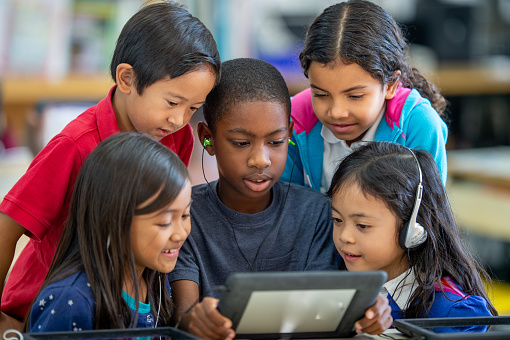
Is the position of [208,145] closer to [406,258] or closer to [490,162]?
[406,258]

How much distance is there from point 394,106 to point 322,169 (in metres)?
0.24

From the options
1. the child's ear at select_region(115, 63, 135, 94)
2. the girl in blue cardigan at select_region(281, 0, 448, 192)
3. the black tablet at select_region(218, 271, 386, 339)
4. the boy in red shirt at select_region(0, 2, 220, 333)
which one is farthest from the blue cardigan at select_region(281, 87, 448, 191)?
the black tablet at select_region(218, 271, 386, 339)

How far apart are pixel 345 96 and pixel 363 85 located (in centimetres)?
5

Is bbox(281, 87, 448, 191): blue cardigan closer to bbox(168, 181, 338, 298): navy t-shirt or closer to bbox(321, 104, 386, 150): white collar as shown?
bbox(321, 104, 386, 150): white collar

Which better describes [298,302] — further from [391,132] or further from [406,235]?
[391,132]

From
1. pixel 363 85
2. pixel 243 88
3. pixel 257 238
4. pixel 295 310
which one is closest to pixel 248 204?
pixel 257 238

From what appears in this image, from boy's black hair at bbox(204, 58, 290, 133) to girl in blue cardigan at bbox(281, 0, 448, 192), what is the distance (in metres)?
0.09

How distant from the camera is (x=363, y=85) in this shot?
139 cm

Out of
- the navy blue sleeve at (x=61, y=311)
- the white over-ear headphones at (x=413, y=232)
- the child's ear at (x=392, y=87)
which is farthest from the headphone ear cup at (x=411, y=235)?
the navy blue sleeve at (x=61, y=311)

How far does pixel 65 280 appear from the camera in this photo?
105 cm

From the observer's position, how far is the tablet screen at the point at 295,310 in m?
0.91

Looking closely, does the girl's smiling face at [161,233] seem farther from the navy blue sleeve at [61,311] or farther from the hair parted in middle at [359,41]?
the hair parted in middle at [359,41]

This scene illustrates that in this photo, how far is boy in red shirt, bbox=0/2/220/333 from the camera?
121cm

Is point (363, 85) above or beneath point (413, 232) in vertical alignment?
above
